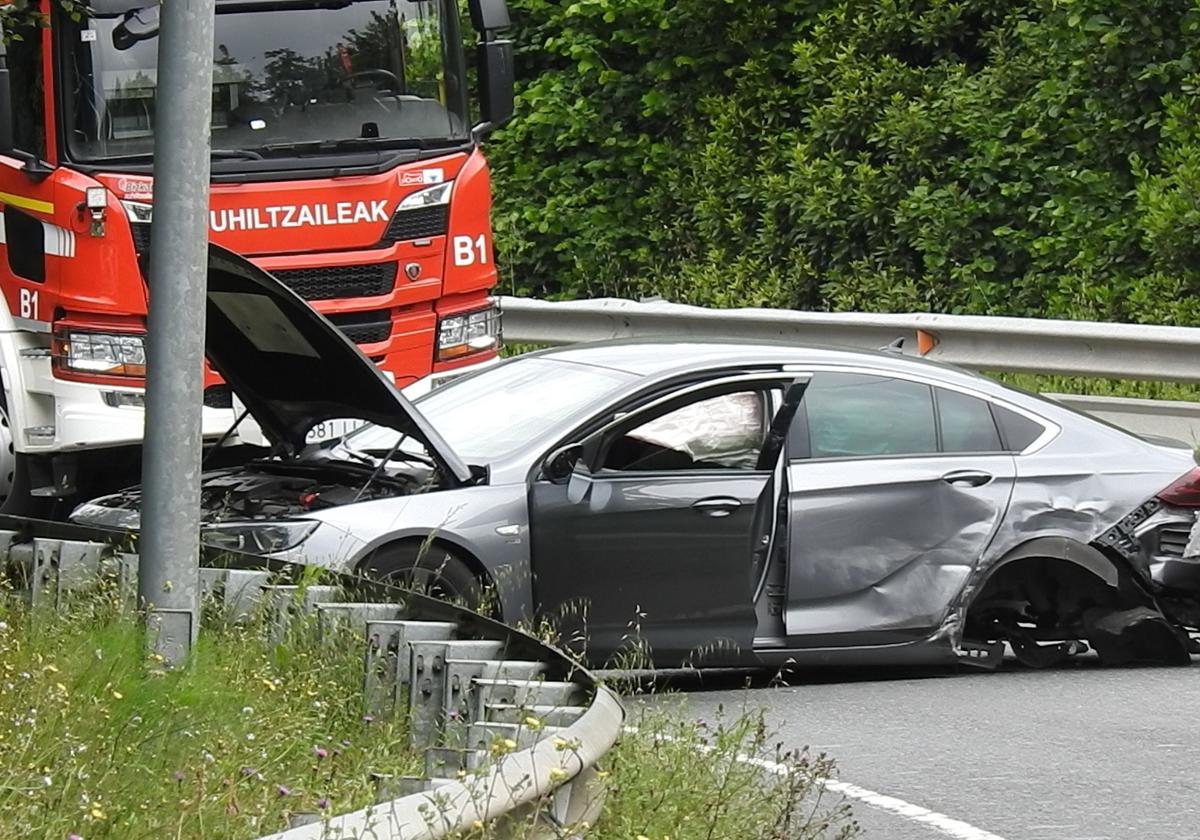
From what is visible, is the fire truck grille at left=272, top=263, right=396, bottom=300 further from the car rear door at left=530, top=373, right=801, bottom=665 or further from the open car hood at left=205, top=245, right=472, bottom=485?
the car rear door at left=530, top=373, right=801, bottom=665

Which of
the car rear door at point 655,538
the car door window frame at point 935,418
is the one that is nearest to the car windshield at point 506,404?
Result: the car rear door at point 655,538

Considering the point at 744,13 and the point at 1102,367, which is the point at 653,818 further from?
the point at 744,13

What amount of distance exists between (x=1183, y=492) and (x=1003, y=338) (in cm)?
469

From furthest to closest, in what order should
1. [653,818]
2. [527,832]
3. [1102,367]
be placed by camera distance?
[1102,367], [653,818], [527,832]

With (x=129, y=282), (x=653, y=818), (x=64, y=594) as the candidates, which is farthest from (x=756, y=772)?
(x=129, y=282)

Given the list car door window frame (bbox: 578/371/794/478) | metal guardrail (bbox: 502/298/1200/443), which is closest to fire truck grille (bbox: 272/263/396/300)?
metal guardrail (bbox: 502/298/1200/443)

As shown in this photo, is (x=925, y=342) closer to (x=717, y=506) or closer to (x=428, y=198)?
(x=428, y=198)

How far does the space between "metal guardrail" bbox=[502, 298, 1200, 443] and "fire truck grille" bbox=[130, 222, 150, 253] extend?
322 cm

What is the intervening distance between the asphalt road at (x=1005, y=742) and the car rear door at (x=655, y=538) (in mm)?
349

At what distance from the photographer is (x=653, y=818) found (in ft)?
18.4

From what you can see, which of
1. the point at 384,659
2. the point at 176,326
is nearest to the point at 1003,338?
the point at 384,659

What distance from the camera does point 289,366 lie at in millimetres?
9148

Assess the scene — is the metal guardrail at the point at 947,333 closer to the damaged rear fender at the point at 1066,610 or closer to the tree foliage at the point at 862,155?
the tree foliage at the point at 862,155

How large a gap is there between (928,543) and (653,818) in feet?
11.8
